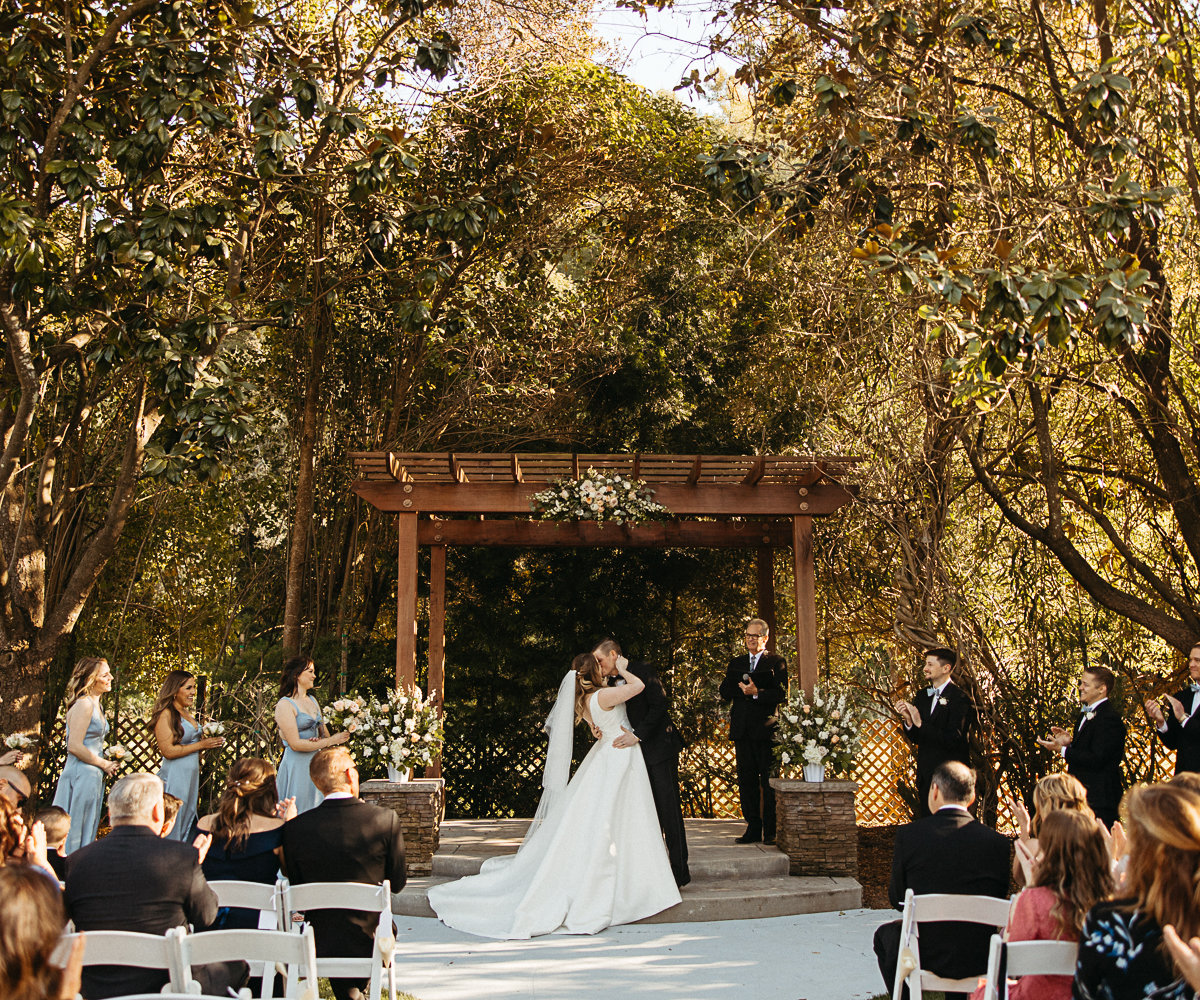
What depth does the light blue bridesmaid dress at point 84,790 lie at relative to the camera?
638 cm

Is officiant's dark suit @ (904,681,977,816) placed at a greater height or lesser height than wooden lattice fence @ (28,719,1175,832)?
greater

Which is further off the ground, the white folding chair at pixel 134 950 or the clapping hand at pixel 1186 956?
the clapping hand at pixel 1186 956

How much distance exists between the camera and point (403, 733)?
7.67 meters

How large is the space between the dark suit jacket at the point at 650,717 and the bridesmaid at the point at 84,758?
330 cm

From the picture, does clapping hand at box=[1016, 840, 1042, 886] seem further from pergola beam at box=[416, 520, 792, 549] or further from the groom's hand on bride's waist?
pergola beam at box=[416, 520, 792, 549]

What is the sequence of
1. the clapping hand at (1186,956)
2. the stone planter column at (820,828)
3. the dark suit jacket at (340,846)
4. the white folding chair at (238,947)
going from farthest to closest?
the stone planter column at (820,828) < the dark suit jacket at (340,846) < the white folding chair at (238,947) < the clapping hand at (1186,956)

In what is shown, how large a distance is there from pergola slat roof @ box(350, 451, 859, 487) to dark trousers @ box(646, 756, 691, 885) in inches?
93.1

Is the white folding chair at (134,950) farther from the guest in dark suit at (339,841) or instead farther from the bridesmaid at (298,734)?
the bridesmaid at (298,734)

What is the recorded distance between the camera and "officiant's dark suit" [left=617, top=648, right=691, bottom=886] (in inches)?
267

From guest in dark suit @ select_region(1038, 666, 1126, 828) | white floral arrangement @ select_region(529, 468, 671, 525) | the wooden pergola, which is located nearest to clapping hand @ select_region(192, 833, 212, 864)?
the wooden pergola

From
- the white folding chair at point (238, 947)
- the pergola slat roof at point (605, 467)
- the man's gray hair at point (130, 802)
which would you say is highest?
the pergola slat roof at point (605, 467)

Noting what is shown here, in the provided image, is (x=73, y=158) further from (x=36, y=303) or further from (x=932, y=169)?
(x=932, y=169)

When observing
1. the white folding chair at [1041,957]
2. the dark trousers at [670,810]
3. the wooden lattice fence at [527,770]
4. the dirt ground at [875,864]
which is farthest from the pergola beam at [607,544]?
the white folding chair at [1041,957]

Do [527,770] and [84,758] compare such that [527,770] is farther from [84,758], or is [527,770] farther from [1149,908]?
[1149,908]
